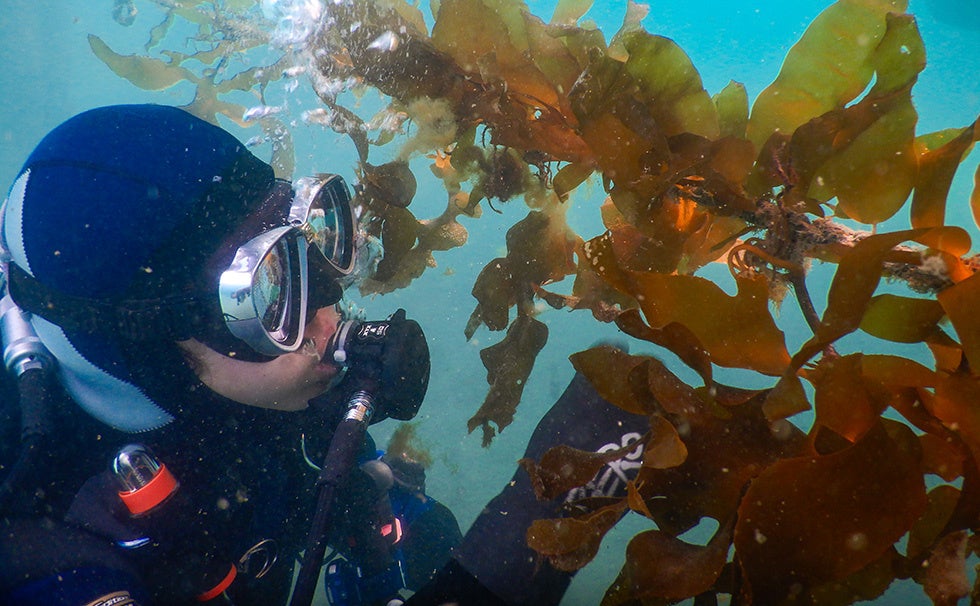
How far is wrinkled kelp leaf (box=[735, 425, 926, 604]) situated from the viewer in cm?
80

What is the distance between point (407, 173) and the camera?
5.45ft

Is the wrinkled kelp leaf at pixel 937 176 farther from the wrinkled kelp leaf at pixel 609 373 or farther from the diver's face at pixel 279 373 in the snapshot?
the diver's face at pixel 279 373

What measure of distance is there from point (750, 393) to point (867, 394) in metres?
0.20

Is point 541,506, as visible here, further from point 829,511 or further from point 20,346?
point 20,346

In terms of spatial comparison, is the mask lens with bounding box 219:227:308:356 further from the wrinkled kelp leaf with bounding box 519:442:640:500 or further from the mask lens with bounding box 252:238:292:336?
the wrinkled kelp leaf with bounding box 519:442:640:500

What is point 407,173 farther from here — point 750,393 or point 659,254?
point 750,393

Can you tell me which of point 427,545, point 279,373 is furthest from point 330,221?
point 427,545

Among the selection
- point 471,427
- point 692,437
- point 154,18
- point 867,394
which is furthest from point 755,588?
point 154,18

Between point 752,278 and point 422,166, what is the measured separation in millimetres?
45808

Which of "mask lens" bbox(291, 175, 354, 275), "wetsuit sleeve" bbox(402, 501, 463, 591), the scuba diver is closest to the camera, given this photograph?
the scuba diver

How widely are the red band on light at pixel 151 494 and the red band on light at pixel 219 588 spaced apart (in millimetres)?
424

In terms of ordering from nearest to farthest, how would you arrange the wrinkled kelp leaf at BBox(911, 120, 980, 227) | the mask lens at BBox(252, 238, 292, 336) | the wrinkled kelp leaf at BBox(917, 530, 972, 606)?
the wrinkled kelp leaf at BBox(917, 530, 972, 606), the wrinkled kelp leaf at BBox(911, 120, 980, 227), the mask lens at BBox(252, 238, 292, 336)

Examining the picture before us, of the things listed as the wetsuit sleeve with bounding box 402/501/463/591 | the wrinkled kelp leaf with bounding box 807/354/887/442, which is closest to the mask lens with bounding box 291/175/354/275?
the wrinkled kelp leaf with bounding box 807/354/887/442

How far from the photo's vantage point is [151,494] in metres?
1.48
